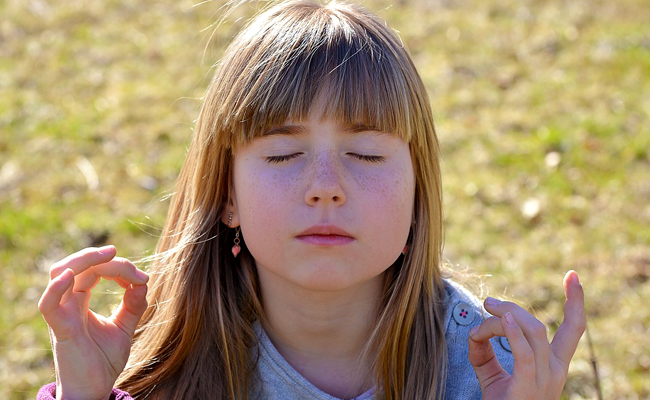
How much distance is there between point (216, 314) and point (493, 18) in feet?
16.7

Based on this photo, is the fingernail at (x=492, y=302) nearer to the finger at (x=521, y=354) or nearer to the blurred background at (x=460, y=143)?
the finger at (x=521, y=354)

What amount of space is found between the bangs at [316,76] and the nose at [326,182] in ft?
0.41

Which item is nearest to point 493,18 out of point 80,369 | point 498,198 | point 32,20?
point 498,198

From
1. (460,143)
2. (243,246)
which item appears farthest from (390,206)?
(460,143)

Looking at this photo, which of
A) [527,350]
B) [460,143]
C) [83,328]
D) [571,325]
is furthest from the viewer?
[460,143]

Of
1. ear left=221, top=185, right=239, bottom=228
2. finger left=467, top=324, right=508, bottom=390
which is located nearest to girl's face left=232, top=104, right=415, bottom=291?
ear left=221, top=185, right=239, bottom=228

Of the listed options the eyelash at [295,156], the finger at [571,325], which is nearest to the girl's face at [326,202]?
the eyelash at [295,156]

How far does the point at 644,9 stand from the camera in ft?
22.1

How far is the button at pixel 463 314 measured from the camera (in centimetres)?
241

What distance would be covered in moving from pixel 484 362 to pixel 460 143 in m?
3.32

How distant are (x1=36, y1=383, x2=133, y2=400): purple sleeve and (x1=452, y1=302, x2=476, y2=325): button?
3.12ft

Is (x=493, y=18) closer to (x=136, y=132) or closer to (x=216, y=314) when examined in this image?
(x=136, y=132)

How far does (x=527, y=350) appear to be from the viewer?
6.27 feet

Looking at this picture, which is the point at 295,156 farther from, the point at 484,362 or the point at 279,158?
the point at 484,362
